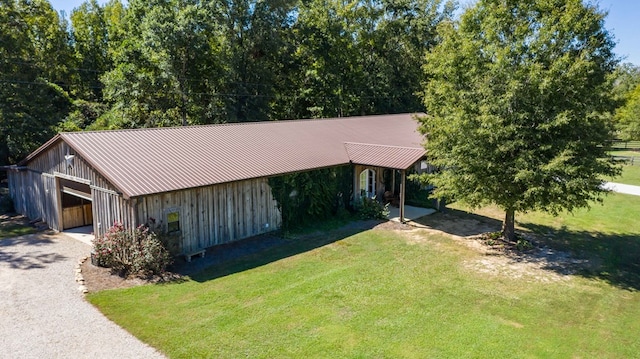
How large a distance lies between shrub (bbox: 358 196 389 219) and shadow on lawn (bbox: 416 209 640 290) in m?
1.54

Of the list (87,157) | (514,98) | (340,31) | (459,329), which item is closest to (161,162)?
(87,157)

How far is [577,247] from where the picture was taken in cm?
1499

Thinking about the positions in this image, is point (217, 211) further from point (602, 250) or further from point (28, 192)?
point (602, 250)

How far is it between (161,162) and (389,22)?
32.3 metres

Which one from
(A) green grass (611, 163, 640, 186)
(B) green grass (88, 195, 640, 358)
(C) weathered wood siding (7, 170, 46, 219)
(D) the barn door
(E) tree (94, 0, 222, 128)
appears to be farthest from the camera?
(E) tree (94, 0, 222, 128)

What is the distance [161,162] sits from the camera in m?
14.0

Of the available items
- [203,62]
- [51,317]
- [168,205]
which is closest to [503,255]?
[168,205]

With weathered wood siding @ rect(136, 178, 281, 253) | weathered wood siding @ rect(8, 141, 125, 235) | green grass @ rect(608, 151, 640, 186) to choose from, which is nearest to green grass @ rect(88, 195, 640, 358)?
weathered wood siding @ rect(136, 178, 281, 253)

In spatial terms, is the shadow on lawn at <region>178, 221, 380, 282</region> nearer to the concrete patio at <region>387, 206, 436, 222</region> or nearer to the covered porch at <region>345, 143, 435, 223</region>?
the concrete patio at <region>387, 206, 436, 222</region>

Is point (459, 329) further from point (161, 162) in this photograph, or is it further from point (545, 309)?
point (161, 162)

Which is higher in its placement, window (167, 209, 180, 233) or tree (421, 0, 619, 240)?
tree (421, 0, 619, 240)

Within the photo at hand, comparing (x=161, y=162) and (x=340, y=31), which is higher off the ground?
(x=340, y=31)

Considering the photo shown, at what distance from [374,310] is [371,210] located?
831 centimetres

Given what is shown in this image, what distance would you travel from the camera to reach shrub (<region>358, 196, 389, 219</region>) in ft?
58.4
